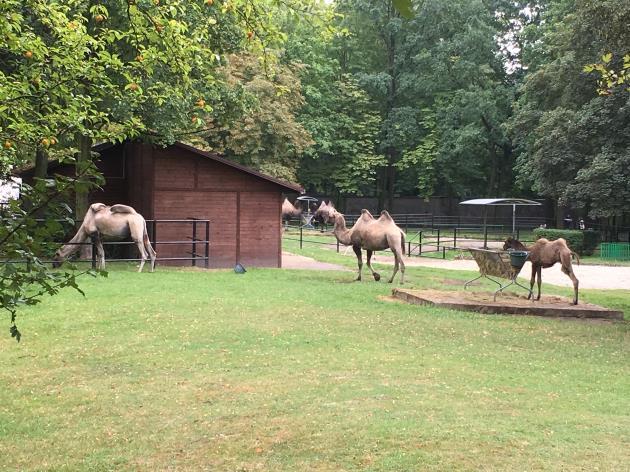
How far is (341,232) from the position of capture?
1842cm

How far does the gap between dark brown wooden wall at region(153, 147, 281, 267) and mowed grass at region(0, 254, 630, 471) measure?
849cm

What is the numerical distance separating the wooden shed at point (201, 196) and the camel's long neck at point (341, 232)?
151 inches

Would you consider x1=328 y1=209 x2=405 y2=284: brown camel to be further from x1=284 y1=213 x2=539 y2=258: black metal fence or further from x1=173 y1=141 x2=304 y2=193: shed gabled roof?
x1=284 y1=213 x2=539 y2=258: black metal fence

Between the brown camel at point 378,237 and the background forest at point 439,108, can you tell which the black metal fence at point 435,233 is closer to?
the background forest at point 439,108

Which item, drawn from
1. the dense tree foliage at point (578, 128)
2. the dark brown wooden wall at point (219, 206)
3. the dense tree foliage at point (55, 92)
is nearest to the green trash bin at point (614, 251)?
the dense tree foliage at point (578, 128)

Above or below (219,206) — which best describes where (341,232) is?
below

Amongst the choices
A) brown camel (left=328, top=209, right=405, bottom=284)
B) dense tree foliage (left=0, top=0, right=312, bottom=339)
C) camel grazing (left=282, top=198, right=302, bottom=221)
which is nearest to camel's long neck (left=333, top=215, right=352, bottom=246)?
brown camel (left=328, top=209, right=405, bottom=284)

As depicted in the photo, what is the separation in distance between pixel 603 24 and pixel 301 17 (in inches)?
611

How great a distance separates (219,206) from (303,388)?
15456 mm

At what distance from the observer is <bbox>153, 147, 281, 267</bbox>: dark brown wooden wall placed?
69.2ft

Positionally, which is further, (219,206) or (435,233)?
(435,233)

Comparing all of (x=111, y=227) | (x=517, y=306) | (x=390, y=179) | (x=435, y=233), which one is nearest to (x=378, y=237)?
(x=517, y=306)

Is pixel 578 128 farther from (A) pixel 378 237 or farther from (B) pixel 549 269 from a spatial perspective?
(A) pixel 378 237

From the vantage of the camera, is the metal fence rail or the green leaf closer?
the green leaf
